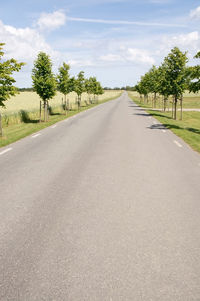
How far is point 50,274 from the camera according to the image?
10.2 ft

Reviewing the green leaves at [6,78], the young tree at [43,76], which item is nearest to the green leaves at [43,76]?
the young tree at [43,76]

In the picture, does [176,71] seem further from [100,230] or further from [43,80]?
[100,230]

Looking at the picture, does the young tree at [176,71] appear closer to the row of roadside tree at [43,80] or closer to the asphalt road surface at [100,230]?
the row of roadside tree at [43,80]

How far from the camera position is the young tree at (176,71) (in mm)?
23469

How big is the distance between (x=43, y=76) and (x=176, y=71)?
37.7 ft

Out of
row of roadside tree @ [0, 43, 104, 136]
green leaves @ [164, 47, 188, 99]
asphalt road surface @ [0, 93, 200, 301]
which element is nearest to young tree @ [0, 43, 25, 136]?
row of roadside tree @ [0, 43, 104, 136]

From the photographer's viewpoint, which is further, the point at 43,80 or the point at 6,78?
the point at 43,80

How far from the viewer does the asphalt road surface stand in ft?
9.55

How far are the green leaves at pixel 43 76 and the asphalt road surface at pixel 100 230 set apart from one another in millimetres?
13493

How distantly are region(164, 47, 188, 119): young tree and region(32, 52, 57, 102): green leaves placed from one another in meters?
10.2

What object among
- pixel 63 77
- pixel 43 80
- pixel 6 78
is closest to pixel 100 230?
pixel 6 78

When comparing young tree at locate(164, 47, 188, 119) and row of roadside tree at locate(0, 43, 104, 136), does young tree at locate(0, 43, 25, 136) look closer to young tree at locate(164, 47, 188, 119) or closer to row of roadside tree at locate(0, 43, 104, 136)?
row of roadside tree at locate(0, 43, 104, 136)

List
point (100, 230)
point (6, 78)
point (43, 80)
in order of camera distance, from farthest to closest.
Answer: point (43, 80) → point (6, 78) → point (100, 230)

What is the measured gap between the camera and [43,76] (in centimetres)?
2092
